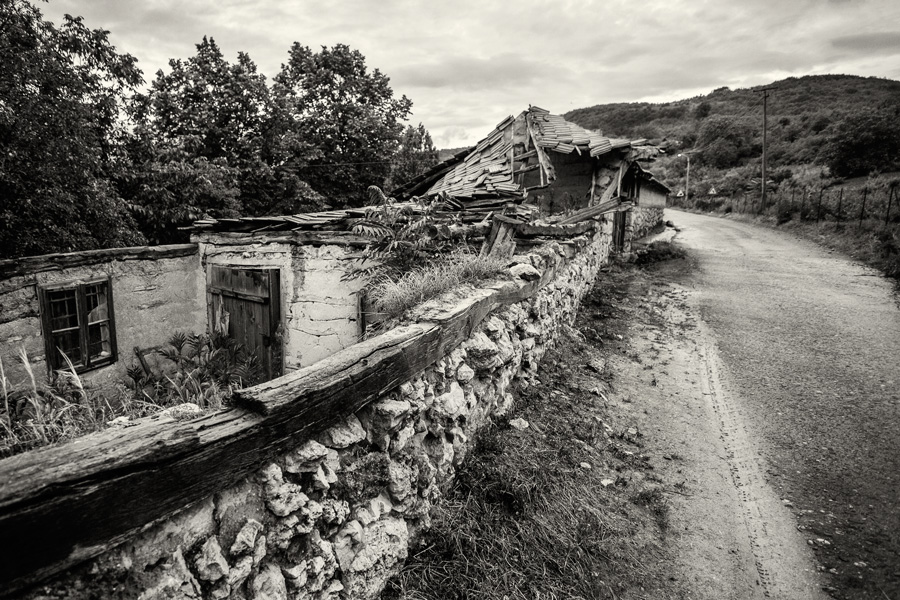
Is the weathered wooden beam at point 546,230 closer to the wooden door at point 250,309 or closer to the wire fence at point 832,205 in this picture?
the wooden door at point 250,309

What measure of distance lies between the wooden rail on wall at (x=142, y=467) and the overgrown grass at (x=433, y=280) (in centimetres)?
160

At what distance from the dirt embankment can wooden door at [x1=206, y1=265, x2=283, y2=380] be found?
172 inches

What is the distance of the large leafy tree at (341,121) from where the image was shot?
71.7 ft

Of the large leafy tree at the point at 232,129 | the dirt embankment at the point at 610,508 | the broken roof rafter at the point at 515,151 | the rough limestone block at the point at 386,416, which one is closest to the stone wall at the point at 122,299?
the rough limestone block at the point at 386,416

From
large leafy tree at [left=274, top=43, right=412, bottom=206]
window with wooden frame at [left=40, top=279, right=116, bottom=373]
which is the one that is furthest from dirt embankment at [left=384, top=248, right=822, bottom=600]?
large leafy tree at [left=274, top=43, right=412, bottom=206]

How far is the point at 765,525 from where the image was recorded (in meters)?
3.41

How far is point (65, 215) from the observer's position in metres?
8.82

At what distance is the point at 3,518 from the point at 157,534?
1.54 feet

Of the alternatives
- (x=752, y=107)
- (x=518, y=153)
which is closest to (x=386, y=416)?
(x=518, y=153)

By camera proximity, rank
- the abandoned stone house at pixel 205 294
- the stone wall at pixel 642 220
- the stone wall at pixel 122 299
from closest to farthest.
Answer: the stone wall at pixel 122 299 → the abandoned stone house at pixel 205 294 → the stone wall at pixel 642 220

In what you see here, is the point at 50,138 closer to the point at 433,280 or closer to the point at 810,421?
the point at 433,280

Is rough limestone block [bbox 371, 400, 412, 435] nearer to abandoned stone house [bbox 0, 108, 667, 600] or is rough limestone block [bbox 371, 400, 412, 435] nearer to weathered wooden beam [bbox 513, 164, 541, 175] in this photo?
abandoned stone house [bbox 0, 108, 667, 600]

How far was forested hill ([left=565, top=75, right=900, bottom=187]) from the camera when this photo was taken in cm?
2605

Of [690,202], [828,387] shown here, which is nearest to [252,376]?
[828,387]
